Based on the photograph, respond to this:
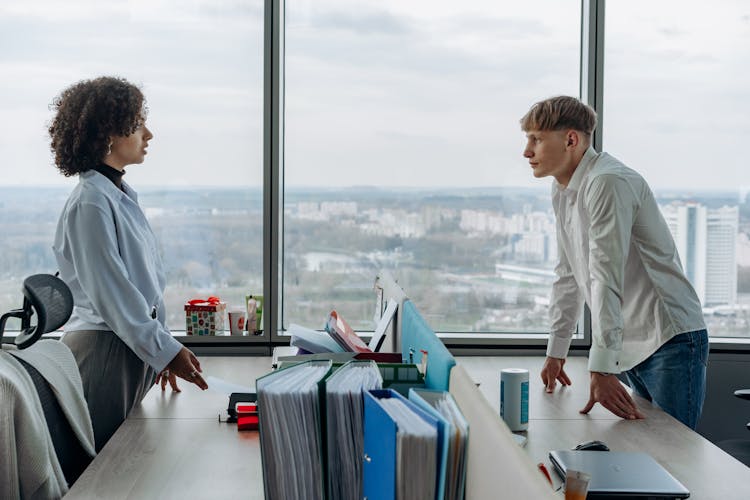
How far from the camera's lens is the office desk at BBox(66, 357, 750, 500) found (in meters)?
1.88

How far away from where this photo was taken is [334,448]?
1403mm

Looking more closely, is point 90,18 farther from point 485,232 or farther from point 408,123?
point 485,232

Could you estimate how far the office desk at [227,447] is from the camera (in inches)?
73.9

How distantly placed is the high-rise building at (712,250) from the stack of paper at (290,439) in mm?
3054

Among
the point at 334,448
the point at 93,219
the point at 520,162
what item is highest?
the point at 520,162

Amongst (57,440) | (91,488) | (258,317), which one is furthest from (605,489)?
(258,317)

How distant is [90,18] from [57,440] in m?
2.48

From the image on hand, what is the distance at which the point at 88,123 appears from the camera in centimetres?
265

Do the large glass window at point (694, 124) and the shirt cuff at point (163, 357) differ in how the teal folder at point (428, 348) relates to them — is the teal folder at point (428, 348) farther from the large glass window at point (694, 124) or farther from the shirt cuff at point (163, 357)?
the large glass window at point (694, 124)

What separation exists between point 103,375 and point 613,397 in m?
1.49

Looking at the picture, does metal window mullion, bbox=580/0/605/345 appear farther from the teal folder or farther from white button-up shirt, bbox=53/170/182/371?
white button-up shirt, bbox=53/170/182/371

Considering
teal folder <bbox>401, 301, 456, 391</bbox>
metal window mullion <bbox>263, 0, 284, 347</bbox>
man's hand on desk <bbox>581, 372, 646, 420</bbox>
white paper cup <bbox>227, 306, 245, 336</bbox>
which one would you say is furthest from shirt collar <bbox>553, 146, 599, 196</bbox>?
white paper cup <bbox>227, 306, 245, 336</bbox>

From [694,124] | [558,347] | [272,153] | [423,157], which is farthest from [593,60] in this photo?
[558,347]

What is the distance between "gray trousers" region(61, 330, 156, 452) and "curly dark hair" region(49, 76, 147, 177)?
54 centimetres
